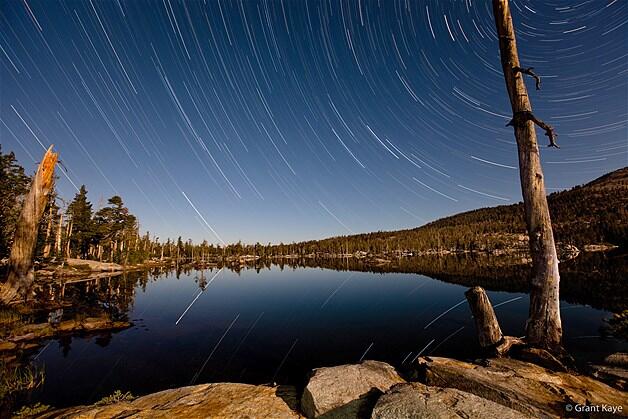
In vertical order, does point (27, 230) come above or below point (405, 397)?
above

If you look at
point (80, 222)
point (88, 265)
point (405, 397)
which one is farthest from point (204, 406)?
point (80, 222)

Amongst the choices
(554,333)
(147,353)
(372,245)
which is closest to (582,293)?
(554,333)

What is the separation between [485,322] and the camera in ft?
27.8

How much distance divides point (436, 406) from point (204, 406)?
394 centimetres

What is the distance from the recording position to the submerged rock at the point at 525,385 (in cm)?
456

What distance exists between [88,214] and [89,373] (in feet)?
235

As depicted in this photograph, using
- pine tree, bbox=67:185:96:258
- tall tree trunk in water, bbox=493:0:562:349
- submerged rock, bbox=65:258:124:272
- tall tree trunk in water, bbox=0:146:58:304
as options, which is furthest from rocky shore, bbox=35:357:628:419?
pine tree, bbox=67:185:96:258

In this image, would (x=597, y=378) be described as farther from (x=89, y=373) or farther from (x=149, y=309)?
(x=149, y=309)

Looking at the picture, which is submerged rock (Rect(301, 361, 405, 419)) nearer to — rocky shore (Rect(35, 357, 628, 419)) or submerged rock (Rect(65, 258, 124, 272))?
rocky shore (Rect(35, 357, 628, 419))

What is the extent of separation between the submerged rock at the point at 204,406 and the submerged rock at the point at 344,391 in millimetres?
502

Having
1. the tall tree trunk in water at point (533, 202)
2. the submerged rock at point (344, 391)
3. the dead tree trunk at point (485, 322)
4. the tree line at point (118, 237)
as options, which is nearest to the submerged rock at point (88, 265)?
the tree line at point (118, 237)

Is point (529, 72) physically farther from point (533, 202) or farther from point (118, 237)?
point (118, 237)

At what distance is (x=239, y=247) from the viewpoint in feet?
636

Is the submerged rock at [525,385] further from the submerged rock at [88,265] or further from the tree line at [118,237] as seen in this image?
the submerged rock at [88,265]
